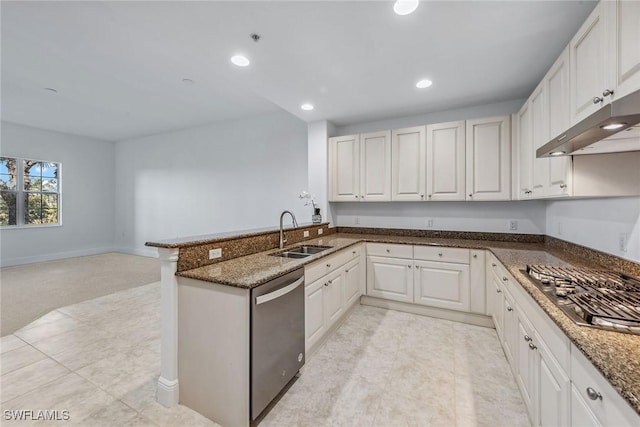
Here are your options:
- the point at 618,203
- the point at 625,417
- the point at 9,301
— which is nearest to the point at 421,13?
the point at 618,203

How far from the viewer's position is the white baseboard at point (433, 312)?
2.88 m

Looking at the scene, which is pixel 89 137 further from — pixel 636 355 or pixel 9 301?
pixel 636 355

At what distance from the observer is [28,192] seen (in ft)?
18.9

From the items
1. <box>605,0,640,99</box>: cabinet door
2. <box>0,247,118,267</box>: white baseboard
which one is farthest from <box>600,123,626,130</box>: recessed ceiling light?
<box>0,247,118,267</box>: white baseboard

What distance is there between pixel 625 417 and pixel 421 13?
7.14 feet

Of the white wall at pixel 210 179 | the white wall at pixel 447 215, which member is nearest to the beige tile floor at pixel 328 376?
the white wall at pixel 447 215

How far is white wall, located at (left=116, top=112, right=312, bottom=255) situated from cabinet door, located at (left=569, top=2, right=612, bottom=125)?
3224 mm

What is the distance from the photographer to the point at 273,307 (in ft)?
5.53

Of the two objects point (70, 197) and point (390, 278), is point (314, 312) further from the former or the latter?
point (70, 197)

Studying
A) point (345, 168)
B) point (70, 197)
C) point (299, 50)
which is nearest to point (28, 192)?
point (70, 197)

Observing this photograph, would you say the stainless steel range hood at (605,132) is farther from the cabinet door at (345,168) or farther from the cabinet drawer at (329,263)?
the cabinet door at (345,168)

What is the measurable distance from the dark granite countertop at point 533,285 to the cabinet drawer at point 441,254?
0.19 feet

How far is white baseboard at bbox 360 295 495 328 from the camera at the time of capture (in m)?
2.88

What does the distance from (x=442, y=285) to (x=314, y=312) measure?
1.62 metres
